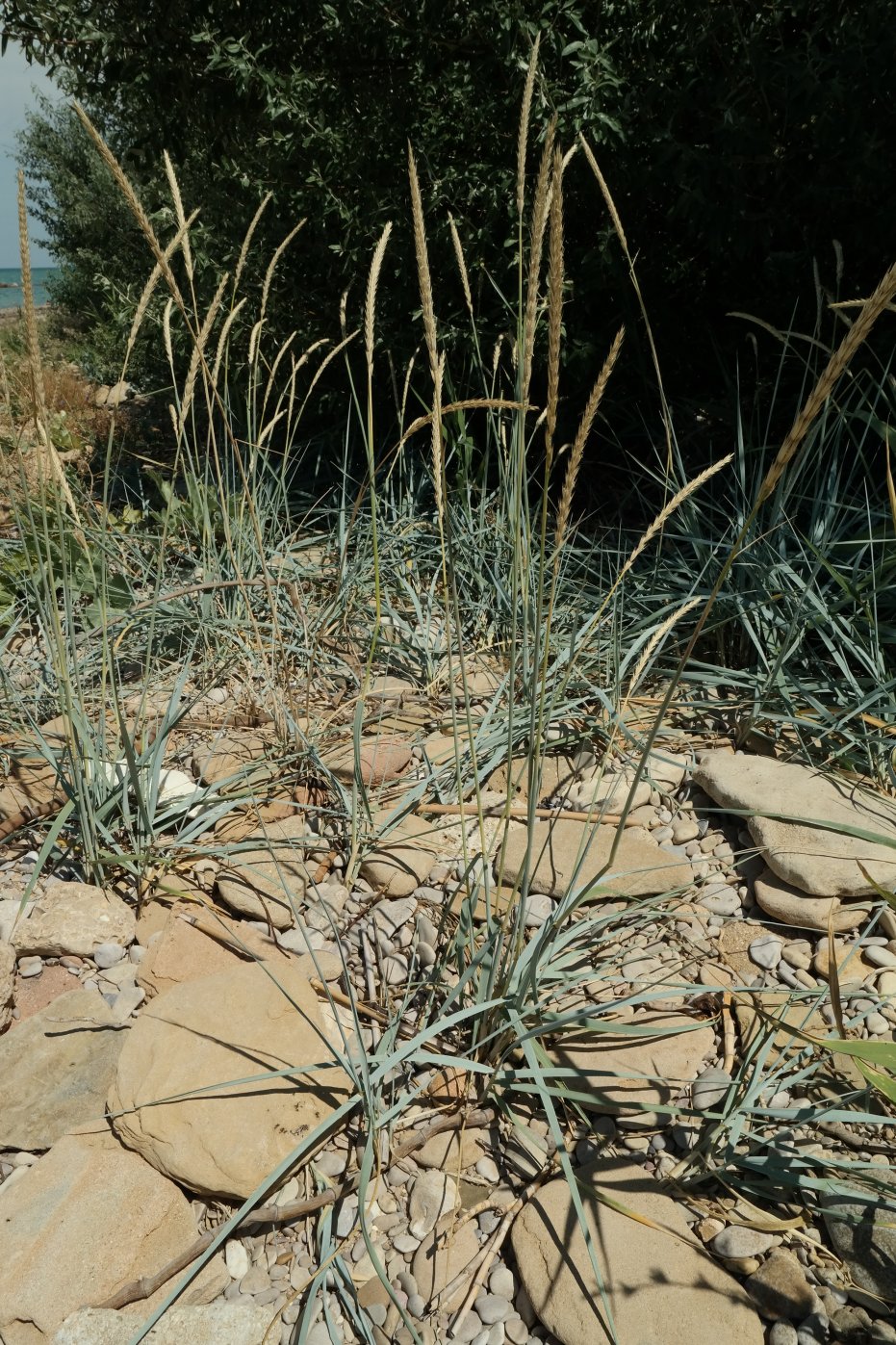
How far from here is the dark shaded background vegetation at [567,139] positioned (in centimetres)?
280

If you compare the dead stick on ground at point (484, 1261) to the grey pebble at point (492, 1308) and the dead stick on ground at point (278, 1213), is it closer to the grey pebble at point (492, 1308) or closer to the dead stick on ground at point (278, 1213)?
the grey pebble at point (492, 1308)

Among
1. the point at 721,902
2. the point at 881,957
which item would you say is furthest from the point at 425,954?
the point at 881,957

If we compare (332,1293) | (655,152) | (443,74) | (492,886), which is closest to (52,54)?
(443,74)

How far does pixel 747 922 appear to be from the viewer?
6.03 feet

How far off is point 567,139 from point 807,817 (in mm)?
2270

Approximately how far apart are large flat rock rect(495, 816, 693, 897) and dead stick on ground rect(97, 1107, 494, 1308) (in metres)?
0.47

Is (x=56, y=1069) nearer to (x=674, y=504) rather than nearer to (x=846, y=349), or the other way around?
→ (x=674, y=504)

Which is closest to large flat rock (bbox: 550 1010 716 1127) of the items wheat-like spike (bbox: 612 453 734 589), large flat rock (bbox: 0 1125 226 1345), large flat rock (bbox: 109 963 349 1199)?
large flat rock (bbox: 109 963 349 1199)

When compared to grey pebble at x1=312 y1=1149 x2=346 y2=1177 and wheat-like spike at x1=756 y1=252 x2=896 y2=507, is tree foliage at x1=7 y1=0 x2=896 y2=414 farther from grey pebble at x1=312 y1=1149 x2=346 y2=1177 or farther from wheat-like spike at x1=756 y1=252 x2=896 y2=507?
grey pebble at x1=312 y1=1149 x2=346 y2=1177

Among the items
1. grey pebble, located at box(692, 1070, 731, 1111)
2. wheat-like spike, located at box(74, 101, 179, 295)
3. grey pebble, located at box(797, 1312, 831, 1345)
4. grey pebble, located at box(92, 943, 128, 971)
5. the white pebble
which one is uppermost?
wheat-like spike, located at box(74, 101, 179, 295)

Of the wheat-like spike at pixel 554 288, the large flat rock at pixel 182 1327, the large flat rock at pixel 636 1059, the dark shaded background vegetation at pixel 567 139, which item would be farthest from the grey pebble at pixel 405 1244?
the dark shaded background vegetation at pixel 567 139

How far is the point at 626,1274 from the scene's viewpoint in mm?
1240

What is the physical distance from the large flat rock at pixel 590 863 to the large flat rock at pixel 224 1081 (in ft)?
1.65

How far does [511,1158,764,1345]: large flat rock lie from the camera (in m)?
1.18
